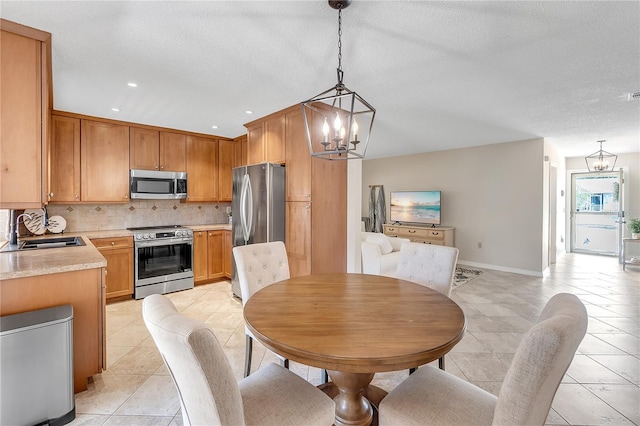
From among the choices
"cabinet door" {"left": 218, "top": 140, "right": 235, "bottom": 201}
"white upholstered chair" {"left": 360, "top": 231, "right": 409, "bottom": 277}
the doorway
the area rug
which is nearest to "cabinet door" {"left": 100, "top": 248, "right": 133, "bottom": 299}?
"cabinet door" {"left": 218, "top": 140, "right": 235, "bottom": 201}

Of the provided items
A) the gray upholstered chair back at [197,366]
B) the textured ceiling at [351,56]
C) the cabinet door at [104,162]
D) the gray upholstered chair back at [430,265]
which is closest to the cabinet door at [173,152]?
the cabinet door at [104,162]

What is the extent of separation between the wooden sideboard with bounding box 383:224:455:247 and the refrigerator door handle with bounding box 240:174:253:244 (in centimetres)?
402

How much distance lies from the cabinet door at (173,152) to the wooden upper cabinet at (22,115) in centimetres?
230

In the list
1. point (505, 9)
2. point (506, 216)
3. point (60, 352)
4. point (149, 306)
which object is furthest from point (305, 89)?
point (506, 216)

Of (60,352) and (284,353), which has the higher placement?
(284,353)

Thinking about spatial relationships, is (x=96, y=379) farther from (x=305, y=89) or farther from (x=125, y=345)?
(x=305, y=89)

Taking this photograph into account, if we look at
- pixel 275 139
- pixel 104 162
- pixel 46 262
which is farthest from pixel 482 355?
pixel 104 162

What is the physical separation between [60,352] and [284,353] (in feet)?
5.04

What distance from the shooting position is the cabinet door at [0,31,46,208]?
1.90 metres

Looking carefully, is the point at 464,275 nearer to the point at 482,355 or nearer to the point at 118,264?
the point at 482,355

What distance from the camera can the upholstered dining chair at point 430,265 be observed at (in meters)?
2.12

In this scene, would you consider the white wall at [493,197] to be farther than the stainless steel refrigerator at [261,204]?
Yes

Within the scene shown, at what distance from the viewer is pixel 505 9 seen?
67.6 inches

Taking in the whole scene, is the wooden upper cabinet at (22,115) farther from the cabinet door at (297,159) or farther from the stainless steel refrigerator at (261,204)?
the cabinet door at (297,159)
